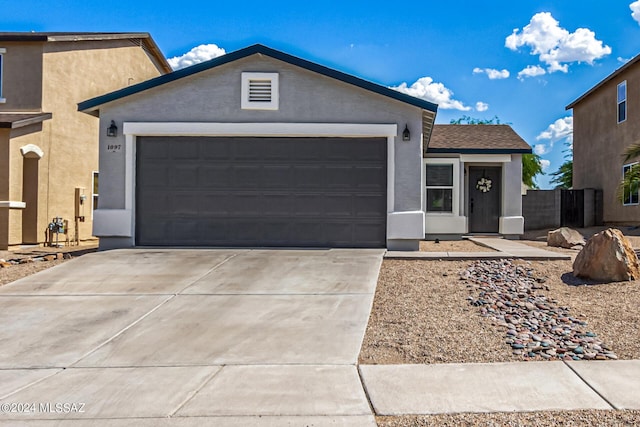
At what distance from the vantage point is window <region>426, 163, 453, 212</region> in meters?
16.2

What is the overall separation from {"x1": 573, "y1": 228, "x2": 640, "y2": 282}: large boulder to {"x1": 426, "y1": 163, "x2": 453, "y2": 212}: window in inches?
292

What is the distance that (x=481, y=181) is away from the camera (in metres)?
17.5

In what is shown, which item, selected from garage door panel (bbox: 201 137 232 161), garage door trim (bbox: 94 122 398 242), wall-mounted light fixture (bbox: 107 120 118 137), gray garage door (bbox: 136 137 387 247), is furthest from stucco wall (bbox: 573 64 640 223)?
wall-mounted light fixture (bbox: 107 120 118 137)

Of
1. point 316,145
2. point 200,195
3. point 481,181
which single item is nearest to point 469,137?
point 481,181

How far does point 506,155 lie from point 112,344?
13453 millimetres

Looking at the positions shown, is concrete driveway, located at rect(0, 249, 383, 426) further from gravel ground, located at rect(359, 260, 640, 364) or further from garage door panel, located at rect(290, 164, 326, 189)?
garage door panel, located at rect(290, 164, 326, 189)

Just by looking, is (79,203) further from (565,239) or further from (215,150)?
(565,239)

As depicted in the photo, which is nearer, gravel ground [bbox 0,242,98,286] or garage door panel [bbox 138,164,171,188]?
gravel ground [bbox 0,242,98,286]

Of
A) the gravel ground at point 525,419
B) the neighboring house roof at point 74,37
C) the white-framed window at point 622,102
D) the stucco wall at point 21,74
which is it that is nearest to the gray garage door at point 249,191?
the stucco wall at point 21,74

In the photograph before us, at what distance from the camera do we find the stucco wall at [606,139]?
19109 mm

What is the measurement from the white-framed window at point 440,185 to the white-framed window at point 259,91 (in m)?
6.04

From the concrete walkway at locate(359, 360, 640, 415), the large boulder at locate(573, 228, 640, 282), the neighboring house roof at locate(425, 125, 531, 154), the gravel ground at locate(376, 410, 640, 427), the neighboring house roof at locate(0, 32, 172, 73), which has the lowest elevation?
the gravel ground at locate(376, 410, 640, 427)

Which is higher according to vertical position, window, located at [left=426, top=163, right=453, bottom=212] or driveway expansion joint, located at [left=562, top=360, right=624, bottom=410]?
window, located at [left=426, top=163, right=453, bottom=212]

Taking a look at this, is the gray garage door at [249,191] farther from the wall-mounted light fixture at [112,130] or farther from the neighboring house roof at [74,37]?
the neighboring house roof at [74,37]
